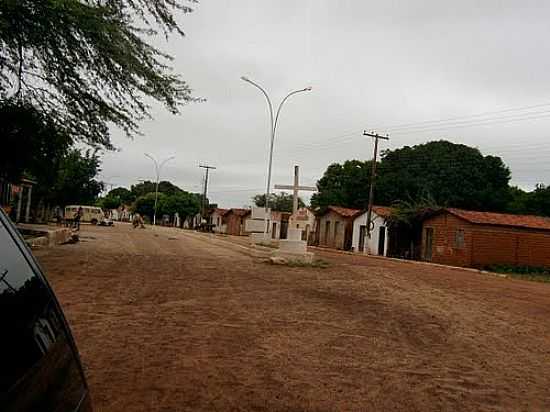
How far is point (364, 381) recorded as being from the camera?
5191mm

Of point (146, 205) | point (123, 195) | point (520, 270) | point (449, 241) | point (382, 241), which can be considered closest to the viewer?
point (520, 270)

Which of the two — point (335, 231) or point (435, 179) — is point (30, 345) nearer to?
point (335, 231)

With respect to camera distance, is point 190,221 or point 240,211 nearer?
point 240,211

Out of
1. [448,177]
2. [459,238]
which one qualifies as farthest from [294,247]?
[448,177]

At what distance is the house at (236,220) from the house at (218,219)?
0.92 metres

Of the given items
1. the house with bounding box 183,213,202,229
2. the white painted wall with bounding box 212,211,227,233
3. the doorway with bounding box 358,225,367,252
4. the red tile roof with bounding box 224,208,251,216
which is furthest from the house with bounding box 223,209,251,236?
the doorway with bounding box 358,225,367,252

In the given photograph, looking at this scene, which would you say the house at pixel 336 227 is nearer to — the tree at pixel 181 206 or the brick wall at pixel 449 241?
the brick wall at pixel 449 241

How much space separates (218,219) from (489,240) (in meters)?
53.4

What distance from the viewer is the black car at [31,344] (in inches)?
55.5

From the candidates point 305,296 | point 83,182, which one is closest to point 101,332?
point 305,296

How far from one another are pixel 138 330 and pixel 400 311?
5.17m

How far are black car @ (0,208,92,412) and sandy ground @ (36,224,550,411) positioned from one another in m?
2.39

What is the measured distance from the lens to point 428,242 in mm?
33969

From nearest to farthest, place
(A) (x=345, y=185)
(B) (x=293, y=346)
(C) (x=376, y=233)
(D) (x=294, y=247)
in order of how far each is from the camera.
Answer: (B) (x=293, y=346)
(D) (x=294, y=247)
(C) (x=376, y=233)
(A) (x=345, y=185)
